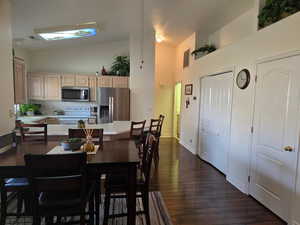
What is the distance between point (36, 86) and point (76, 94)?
3.97ft

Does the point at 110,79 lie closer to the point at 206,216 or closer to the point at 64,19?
the point at 64,19

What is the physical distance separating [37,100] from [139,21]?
4064 millimetres

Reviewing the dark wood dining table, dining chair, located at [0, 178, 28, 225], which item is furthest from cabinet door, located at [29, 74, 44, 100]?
dining chair, located at [0, 178, 28, 225]

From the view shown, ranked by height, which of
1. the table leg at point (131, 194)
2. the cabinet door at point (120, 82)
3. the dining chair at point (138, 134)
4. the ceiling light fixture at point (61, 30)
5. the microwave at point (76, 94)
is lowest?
the table leg at point (131, 194)

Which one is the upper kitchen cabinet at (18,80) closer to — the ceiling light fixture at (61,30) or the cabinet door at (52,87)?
the ceiling light fixture at (61,30)

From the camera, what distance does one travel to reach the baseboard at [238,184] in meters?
3.05

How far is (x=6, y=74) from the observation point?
261 cm

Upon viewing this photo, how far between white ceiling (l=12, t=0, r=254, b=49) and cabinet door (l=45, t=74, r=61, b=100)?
110 cm

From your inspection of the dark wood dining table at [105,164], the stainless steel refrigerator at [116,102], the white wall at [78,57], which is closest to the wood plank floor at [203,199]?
the dark wood dining table at [105,164]

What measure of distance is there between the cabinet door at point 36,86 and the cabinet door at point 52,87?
15 cm

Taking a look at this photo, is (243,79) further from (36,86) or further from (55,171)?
(36,86)

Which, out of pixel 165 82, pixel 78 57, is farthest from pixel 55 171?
pixel 165 82

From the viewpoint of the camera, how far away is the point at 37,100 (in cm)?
614

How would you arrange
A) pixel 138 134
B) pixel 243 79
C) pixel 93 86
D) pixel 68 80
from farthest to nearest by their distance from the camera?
pixel 93 86 → pixel 68 80 → pixel 138 134 → pixel 243 79
